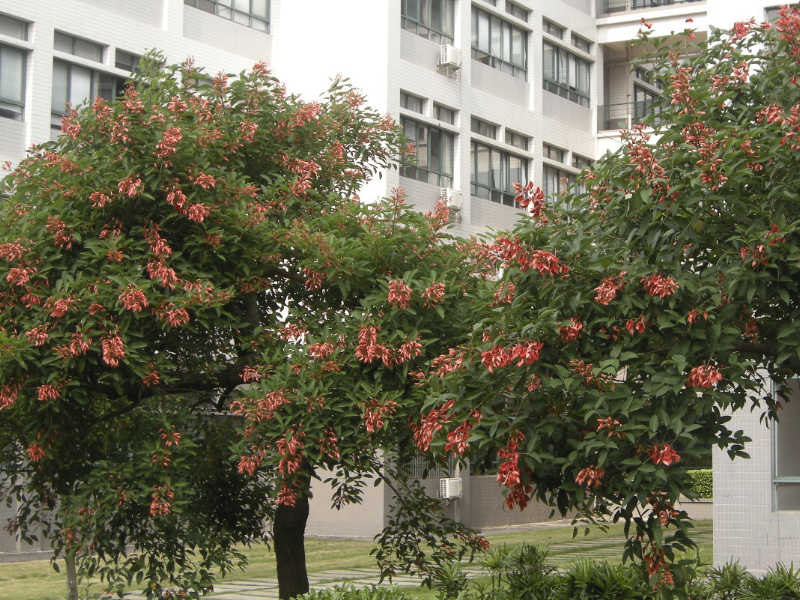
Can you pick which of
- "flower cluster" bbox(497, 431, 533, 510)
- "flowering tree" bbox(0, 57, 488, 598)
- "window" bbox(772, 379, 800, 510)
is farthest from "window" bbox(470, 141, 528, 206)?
"flower cluster" bbox(497, 431, 533, 510)

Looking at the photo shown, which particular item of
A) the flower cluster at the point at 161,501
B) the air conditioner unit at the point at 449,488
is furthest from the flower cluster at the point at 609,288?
the air conditioner unit at the point at 449,488

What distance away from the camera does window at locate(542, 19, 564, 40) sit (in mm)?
33853

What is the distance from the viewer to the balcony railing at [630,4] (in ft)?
115

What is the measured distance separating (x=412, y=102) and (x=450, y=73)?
6.05 ft

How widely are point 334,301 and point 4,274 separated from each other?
2708 millimetres

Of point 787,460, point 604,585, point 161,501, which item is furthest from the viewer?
point 787,460

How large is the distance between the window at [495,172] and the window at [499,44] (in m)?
2.49

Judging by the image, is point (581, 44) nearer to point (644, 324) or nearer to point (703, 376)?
point (644, 324)

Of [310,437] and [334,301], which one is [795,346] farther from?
[334,301]

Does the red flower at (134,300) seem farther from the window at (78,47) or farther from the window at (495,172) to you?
the window at (495,172)

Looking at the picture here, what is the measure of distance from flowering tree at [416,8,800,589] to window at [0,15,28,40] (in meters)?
17.5

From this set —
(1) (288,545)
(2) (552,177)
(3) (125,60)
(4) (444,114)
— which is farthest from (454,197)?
(1) (288,545)

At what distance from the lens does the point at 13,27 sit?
21.9m

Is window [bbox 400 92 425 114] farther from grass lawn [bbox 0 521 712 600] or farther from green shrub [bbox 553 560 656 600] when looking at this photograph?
A: green shrub [bbox 553 560 656 600]
